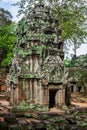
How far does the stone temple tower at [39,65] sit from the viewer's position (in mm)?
18750

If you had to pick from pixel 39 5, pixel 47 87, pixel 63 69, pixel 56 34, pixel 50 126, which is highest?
pixel 39 5

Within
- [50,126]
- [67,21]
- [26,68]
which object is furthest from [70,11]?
[50,126]

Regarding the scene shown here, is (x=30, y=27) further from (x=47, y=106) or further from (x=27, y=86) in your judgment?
(x=47, y=106)

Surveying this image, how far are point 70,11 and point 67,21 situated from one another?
3.82 ft

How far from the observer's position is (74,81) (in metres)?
31.3

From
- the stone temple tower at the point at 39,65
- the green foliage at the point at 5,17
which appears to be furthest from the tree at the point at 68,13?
the green foliage at the point at 5,17

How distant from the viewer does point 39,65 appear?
1916cm

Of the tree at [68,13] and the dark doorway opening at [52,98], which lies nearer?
the dark doorway opening at [52,98]

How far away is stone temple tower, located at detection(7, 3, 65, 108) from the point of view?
18750 millimetres

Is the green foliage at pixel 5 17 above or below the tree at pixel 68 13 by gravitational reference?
above

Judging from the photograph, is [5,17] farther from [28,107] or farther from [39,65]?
[28,107]

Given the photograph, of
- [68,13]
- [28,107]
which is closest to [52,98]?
[28,107]

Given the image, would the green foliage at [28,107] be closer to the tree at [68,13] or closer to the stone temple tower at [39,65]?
the stone temple tower at [39,65]

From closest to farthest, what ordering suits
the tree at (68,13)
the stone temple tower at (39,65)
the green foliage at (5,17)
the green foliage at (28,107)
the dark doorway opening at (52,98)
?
the green foliage at (28,107)
the stone temple tower at (39,65)
the dark doorway opening at (52,98)
the tree at (68,13)
the green foliage at (5,17)
